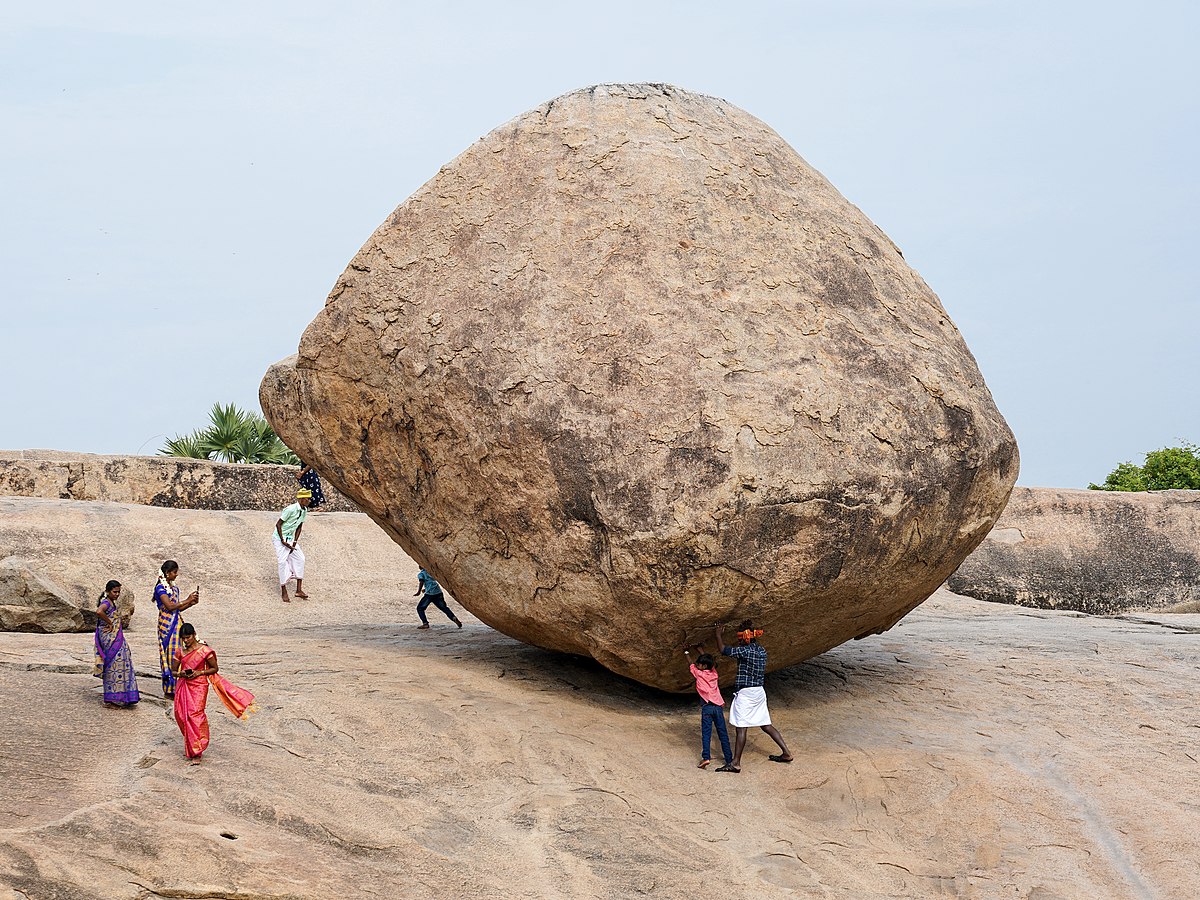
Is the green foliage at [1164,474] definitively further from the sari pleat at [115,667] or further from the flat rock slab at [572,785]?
the sari pleat at [115,667]

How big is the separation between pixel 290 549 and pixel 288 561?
0.12 metres

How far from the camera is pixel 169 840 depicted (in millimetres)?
4789

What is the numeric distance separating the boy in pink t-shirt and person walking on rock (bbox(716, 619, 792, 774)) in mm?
66

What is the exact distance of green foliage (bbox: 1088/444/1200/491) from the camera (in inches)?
750

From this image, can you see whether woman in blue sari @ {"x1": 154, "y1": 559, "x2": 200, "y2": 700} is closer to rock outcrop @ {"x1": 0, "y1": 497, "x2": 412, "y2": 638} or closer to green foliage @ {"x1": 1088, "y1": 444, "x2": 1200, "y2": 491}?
rock outcrop @ {"x1": 0, "y1": 497, "x2": 412, "y2": 638}

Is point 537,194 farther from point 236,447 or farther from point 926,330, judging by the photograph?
point 236,447

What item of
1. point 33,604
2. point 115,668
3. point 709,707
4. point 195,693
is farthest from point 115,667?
point 709,707

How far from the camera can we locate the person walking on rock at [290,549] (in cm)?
1184

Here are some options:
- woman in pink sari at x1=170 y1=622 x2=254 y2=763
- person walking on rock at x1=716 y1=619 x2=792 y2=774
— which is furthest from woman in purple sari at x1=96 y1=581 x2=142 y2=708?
person walking on rock at x1=716 y1=619 x2=792 y2=774

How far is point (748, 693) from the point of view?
7035 millimetres

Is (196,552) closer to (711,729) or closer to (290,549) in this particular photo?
(290,549)

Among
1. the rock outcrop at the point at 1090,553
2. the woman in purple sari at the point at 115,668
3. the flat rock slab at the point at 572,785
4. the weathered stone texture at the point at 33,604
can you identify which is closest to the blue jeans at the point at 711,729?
the flat rock slab at the point at 572,785

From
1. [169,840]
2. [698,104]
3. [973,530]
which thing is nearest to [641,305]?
[698,104]

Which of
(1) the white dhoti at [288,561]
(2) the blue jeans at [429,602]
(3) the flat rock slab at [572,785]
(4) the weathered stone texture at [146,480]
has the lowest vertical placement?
(3) the flat rock slab at [572,785]
